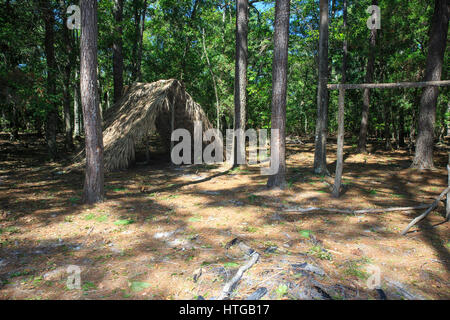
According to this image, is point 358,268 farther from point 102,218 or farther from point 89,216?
point 89,216

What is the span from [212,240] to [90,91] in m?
3.76

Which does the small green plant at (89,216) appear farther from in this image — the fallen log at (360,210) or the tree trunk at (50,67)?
the tree trunk at (50,67)

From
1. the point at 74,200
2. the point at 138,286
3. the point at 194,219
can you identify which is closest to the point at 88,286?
the point at 138,286

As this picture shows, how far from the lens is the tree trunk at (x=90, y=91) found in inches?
206

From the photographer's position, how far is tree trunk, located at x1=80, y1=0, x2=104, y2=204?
5.22 m

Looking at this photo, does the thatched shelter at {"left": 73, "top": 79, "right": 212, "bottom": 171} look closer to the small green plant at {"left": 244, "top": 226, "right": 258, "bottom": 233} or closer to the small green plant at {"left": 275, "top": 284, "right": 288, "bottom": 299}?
the small green plant at {"left": 244, "top": 226, "right": 258, "bottom": 233}

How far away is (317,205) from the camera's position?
5809 millimetres

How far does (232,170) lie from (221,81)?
8285 millimetres

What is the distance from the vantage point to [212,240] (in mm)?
4133

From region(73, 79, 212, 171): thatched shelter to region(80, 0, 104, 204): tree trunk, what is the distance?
9.24ft

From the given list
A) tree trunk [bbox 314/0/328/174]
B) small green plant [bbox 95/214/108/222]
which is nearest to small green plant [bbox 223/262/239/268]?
small green plant [bbox 95/214/108/222]

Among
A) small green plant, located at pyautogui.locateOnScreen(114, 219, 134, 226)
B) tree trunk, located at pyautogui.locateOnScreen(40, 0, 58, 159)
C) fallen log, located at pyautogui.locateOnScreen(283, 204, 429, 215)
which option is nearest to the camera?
small green plant, located at pyautogui.locateOnScreen(114, 219, 134, 226)

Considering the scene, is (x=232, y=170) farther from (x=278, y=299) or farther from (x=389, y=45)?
(x=389, y=45)

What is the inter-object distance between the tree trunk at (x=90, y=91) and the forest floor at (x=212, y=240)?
2.94 ft
